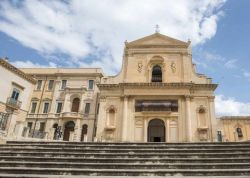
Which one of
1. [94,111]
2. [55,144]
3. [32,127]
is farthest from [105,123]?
[32,127]

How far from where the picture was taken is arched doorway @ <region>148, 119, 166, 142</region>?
25.0m

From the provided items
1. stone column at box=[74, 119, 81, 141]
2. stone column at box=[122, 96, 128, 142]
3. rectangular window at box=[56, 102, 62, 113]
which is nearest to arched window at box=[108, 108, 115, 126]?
stone column at box=[122, 96, 128, 142]

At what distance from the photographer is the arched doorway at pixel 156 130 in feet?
82.0

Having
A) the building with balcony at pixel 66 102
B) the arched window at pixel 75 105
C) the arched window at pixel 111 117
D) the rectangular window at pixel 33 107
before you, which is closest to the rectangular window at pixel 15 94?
the building with balcony at pixel 66 102

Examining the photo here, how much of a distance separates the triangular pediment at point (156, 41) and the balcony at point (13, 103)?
49.2 ft

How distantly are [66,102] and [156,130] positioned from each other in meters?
15.8

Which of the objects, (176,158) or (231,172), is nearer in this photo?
(231,172)

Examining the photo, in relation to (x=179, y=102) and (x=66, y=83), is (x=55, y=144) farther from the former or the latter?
(x=66, y=83)

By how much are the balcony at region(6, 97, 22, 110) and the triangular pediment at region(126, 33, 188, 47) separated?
15.0 meters

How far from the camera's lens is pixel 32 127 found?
3441cm

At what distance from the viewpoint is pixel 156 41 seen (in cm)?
2892

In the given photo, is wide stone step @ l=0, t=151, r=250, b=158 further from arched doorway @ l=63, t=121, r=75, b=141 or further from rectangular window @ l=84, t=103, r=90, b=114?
rectangular window @ l=84, t=103, r=90, b=114

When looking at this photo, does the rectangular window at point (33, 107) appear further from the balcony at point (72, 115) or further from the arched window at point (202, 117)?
the arched window at point (202, 117)

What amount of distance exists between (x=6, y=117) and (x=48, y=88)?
1372cm
